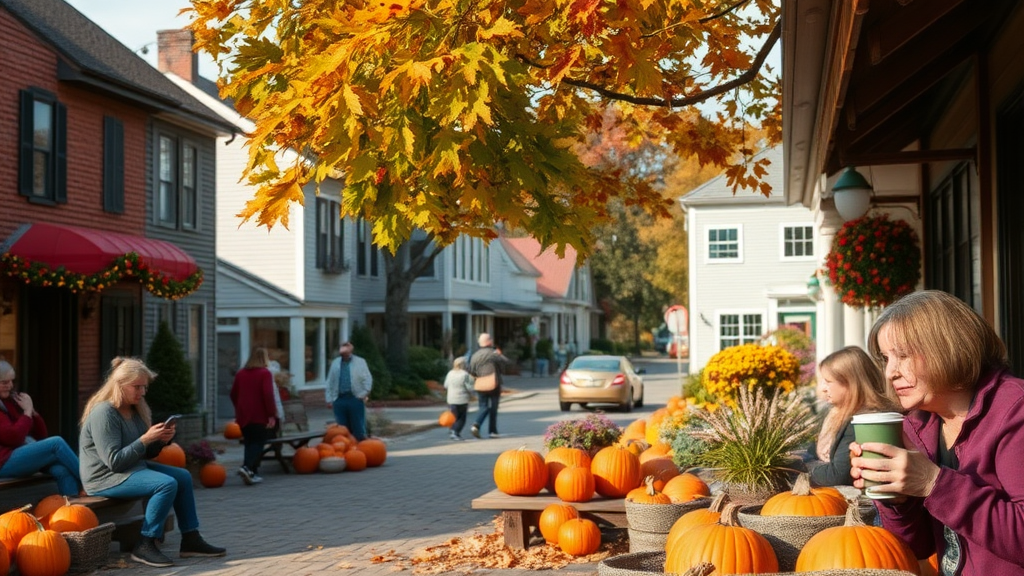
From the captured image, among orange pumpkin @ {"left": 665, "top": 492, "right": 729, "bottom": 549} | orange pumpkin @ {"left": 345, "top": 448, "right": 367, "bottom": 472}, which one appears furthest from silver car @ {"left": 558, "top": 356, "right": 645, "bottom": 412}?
orange pumpkin @ {"left": 665, "top": 492, "right": 729, "bottom": 549}

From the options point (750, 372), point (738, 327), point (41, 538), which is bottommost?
point (41, 538)

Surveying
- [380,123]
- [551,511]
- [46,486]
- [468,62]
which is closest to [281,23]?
[380,123]

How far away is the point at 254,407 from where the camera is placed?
1548 centimetres

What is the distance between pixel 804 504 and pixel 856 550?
95 cm

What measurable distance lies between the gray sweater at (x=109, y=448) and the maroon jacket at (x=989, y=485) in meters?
7.64

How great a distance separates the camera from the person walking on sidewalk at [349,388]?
61.2ft

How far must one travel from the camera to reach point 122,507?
1009 centimetres

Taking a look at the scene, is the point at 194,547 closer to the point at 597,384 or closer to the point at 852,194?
the point at 852,194

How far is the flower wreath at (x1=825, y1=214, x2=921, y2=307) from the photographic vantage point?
35.0 feet

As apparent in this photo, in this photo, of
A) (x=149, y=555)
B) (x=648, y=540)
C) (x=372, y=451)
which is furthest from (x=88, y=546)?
(x=372, y=451)

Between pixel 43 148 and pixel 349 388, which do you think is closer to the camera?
pixel 43 148

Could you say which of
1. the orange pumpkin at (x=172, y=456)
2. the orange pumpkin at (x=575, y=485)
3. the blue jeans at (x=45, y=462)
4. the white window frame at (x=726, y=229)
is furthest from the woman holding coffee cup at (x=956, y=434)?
the white window frame at (x=726, y=229)

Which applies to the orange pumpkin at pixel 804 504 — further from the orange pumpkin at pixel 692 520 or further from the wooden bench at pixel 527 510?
the wooden bench at pixel 527 510

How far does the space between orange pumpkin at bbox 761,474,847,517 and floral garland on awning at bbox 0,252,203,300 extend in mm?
13755
